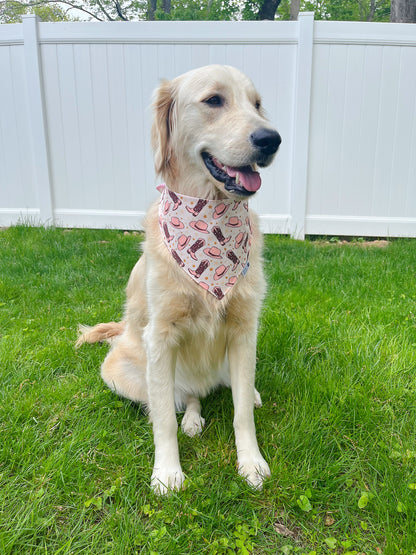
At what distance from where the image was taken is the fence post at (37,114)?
4.86 meters

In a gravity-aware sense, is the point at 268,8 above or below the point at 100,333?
above

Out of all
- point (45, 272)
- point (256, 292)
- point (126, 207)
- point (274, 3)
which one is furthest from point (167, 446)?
point (274, 3)

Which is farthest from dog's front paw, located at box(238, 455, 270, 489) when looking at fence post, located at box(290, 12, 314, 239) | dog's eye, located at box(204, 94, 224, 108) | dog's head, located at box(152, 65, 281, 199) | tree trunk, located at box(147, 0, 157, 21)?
tree trunk, located at box(147, 0, 157, 21)

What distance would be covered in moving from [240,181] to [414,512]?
1.24 meters

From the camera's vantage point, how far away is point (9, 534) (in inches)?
51.6

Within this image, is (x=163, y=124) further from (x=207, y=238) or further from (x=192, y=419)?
(x=192, y=419)

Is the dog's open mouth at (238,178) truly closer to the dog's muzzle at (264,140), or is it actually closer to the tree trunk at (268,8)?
the dog's muzzle at (264,140)

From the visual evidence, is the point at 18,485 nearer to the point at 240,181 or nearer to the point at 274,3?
the point at 240,181

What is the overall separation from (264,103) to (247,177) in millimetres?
3731

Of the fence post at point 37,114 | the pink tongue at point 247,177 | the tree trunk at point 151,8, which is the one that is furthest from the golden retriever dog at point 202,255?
the tree trunk at point 151,8

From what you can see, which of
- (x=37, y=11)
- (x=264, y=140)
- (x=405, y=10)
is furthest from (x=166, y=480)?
(x=37, y=11)

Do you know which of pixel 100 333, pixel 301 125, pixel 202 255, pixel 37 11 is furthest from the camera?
pixel 37 11

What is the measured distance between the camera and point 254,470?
159cm

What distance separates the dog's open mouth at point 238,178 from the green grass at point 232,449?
100 cm
